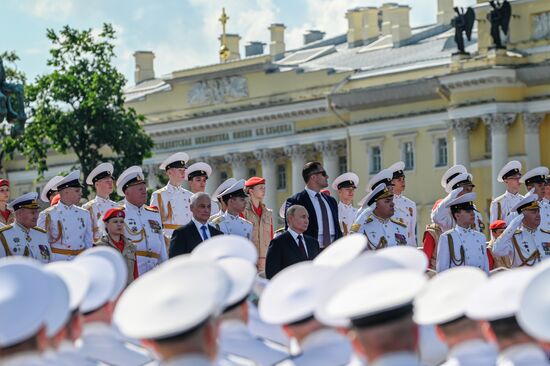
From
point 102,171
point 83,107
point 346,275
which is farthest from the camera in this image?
point 83,107

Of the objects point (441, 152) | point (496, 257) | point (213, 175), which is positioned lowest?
point (213, 175)

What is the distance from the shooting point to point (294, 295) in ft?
27.1

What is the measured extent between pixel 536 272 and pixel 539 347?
0.29 meters

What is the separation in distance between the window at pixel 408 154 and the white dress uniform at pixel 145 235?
171 feet

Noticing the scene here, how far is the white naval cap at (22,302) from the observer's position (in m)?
7.25

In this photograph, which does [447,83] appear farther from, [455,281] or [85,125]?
[455,281]

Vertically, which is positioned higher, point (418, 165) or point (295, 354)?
point (295, 354)

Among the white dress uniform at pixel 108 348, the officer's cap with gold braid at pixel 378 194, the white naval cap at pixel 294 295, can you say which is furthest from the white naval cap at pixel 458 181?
the white naval cap at pixel 294 295

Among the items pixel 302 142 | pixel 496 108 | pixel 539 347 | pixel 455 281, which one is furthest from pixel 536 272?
pixel 302 142

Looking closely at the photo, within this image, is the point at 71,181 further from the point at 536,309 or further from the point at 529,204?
the point at 536,309

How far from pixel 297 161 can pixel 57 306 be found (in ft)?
235

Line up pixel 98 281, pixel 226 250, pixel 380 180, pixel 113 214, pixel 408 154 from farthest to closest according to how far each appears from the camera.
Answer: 1. pixel 408 154
2. pixel 380 180
3. pixel 113 214
4. pixel 226 250
5. pixel 98 281

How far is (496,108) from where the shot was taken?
203ft

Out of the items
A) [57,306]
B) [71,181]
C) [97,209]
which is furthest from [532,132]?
[57,306]
